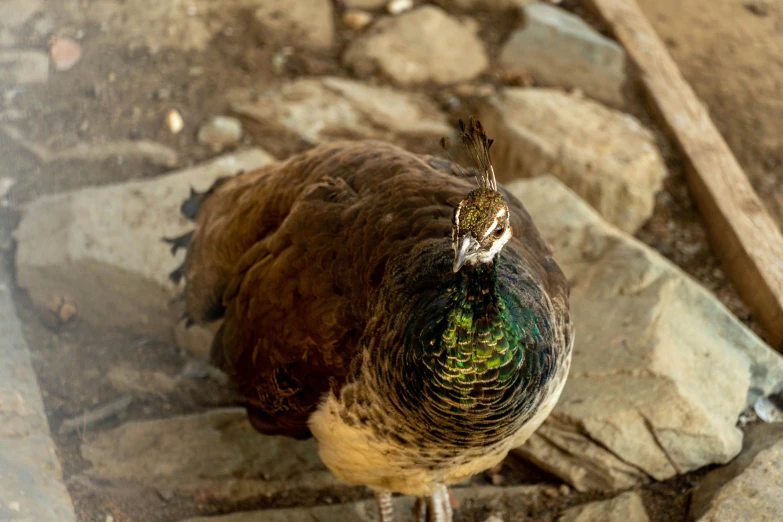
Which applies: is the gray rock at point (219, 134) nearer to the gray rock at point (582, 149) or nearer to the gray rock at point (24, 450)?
the gray rock at point (582, 149)

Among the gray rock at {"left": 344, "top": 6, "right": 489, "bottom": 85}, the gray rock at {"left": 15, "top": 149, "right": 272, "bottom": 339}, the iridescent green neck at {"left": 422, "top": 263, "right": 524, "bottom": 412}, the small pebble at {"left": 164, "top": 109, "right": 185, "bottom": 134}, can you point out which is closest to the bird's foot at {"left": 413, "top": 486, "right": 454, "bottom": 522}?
the iridescent green neck at {"left": 422, "top": 263, "right": 524, "bottom": 412}

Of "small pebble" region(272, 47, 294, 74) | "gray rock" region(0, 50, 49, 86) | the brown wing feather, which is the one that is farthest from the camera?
"small pebble" region(272, 47, 294, 74)

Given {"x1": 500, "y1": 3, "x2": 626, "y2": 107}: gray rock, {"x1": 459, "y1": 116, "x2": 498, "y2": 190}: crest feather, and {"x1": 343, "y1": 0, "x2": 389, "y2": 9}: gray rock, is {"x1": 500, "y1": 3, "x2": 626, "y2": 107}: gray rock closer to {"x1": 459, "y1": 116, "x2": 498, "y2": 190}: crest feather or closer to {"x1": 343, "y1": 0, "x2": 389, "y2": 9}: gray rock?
{"x1": 343, "y1": 0, "x2": 389, "y2": 9}: gray rock

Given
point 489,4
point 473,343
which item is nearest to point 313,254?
point 473,343

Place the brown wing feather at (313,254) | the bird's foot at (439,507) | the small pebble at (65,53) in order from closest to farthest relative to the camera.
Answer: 1. the brown wing feather at (313,254)
2. the bird's foot at (439,507)
3. the small pebble at (65,53)

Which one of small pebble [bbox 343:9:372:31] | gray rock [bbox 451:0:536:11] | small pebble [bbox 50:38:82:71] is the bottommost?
gray rock [bbox 451:0:536:11]

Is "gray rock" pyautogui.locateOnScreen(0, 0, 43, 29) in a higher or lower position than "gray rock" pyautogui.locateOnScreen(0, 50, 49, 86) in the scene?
higher

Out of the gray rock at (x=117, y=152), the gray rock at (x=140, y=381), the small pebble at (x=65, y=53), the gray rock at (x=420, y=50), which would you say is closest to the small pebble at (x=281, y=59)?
the gray rock at (x=420, y=50)

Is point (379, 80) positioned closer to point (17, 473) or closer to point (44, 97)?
point (44, 97)
